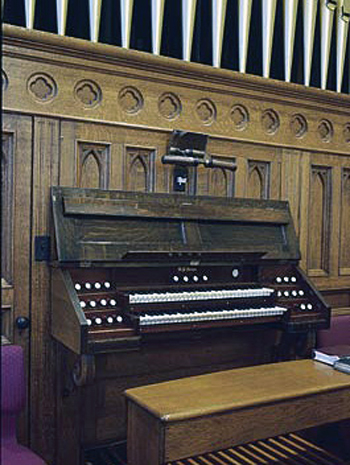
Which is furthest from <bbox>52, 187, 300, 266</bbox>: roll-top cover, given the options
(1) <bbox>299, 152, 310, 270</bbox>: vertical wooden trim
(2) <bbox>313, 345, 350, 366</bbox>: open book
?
(2) <bbox>313, 345, 350, 366</bbox>: open book

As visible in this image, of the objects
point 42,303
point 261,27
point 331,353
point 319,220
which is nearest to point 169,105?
point 261,27

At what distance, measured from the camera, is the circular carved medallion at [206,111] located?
3244 millimetres

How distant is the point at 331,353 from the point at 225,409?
44.4 inches

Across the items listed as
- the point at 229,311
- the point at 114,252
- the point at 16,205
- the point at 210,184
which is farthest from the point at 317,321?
the point at 16,205

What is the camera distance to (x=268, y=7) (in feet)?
11.2

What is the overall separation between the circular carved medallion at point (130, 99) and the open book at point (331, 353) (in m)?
1.71

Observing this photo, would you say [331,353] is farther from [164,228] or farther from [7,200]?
[7,200]

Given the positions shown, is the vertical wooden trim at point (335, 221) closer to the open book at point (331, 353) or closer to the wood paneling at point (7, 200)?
the open book at point (331, 353)

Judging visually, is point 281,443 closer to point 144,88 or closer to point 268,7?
point 144,88

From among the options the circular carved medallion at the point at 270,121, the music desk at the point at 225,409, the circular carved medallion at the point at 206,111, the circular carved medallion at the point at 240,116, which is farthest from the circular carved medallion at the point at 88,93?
the music desk at the point at 225,409

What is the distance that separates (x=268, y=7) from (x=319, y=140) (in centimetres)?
97

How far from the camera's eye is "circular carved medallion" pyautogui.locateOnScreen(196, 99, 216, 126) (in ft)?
10.6

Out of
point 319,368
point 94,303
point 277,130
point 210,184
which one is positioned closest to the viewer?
point 94,303

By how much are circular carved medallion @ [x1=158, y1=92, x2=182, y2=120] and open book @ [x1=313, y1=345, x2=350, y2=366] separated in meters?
1.59
